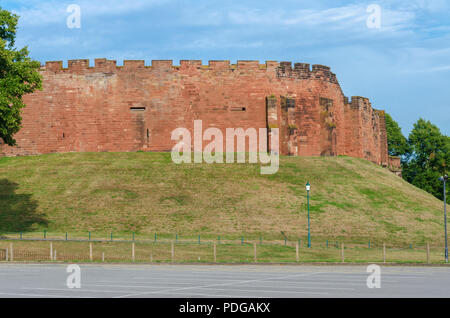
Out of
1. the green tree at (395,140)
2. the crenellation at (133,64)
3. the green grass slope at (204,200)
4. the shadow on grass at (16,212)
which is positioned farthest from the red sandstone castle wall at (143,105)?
the green tree at (395,140)

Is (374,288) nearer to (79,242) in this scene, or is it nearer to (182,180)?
(79,242)

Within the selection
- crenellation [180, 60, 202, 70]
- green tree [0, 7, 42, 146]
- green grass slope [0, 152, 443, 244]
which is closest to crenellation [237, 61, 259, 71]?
crenellation [180, 60, 202, 70]

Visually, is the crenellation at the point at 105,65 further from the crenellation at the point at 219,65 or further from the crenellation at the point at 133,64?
the crenellation at the point at 219,65

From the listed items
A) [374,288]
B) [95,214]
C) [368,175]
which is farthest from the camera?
[368,175]

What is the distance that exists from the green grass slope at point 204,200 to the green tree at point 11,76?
8311 mm

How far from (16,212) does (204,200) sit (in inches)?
493

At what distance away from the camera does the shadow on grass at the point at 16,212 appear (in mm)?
40922

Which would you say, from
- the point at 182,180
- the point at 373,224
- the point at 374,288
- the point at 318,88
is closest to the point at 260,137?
the point at 318,88

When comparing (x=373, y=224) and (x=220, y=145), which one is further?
(x=220, y=145)

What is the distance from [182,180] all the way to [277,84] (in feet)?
53.8

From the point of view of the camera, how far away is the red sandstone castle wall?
59969mm

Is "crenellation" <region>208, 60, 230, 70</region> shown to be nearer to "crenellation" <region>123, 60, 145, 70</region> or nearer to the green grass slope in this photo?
"crenellation" <region>123, 60, 145, 70</region>

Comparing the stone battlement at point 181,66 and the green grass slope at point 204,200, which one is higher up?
the stone battlement at point 181,66

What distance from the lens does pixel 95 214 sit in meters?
43.0
